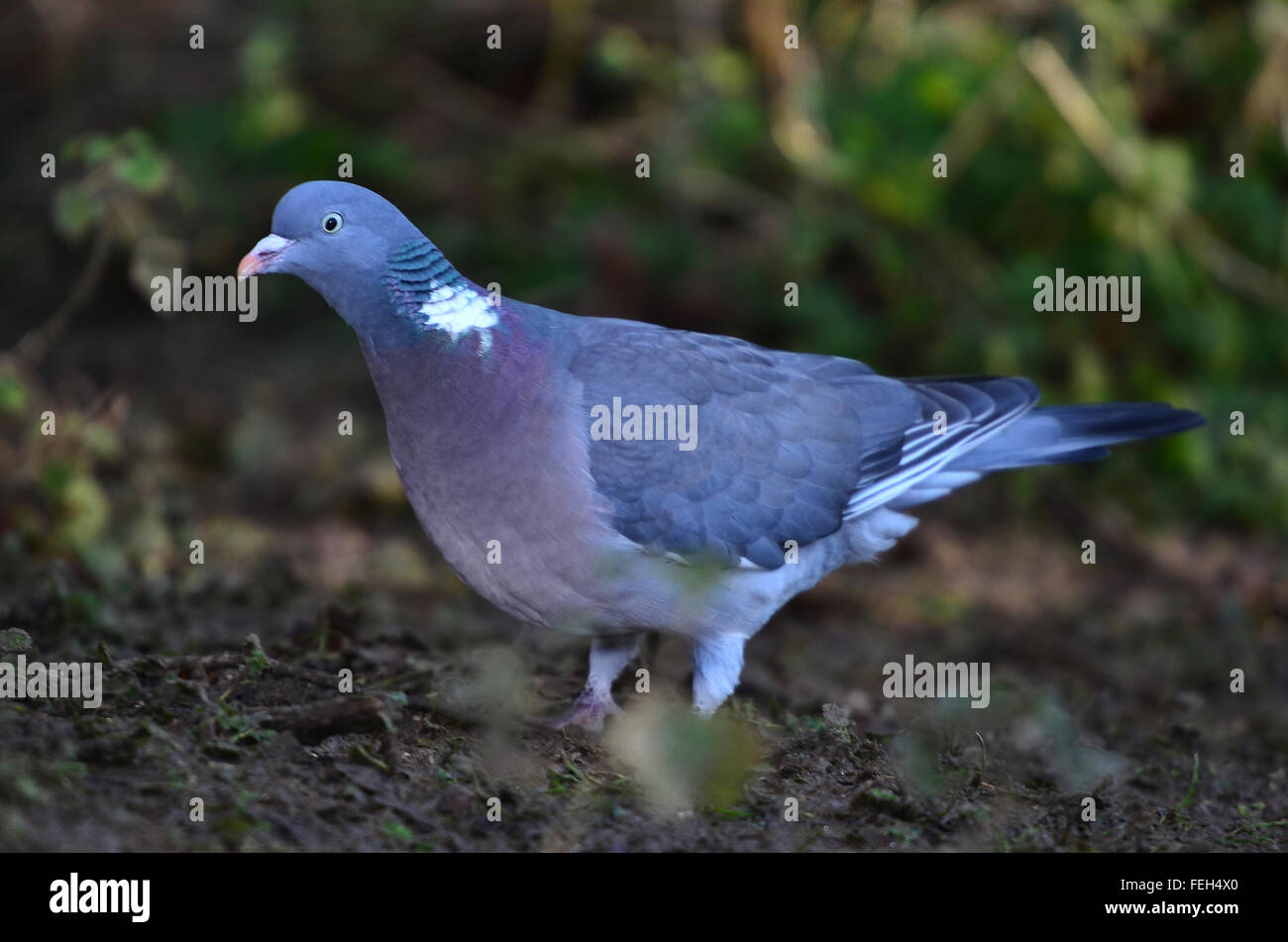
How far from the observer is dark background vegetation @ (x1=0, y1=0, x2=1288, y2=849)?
17.1 feet

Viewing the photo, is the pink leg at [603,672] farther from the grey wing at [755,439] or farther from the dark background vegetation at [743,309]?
the grey wing at [755,439]

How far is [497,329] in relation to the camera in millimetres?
4367

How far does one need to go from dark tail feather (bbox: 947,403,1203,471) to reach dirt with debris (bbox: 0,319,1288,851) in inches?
36.9

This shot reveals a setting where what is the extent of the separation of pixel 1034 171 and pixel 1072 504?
1.97 metres

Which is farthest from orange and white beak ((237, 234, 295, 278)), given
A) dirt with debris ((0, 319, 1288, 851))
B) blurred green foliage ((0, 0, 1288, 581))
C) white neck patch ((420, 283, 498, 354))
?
blurred green foliage ((0, 0, 1288, 581))

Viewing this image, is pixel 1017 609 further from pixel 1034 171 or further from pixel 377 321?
pixel 377 321

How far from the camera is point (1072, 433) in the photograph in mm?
5465

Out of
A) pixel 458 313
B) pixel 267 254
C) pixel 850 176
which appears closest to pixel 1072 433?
pixel 458 313

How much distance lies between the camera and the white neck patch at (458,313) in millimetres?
4281

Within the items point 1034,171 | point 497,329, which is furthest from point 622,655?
point 1034,171

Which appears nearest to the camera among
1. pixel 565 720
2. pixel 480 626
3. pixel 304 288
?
pixel 565 720

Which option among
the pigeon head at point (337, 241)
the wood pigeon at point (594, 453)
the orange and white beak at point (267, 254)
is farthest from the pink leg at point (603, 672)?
the orange and white beak at point (267, 254)

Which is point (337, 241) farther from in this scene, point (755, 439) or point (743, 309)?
point (743, 309)

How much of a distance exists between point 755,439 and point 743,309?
3.71 metres
